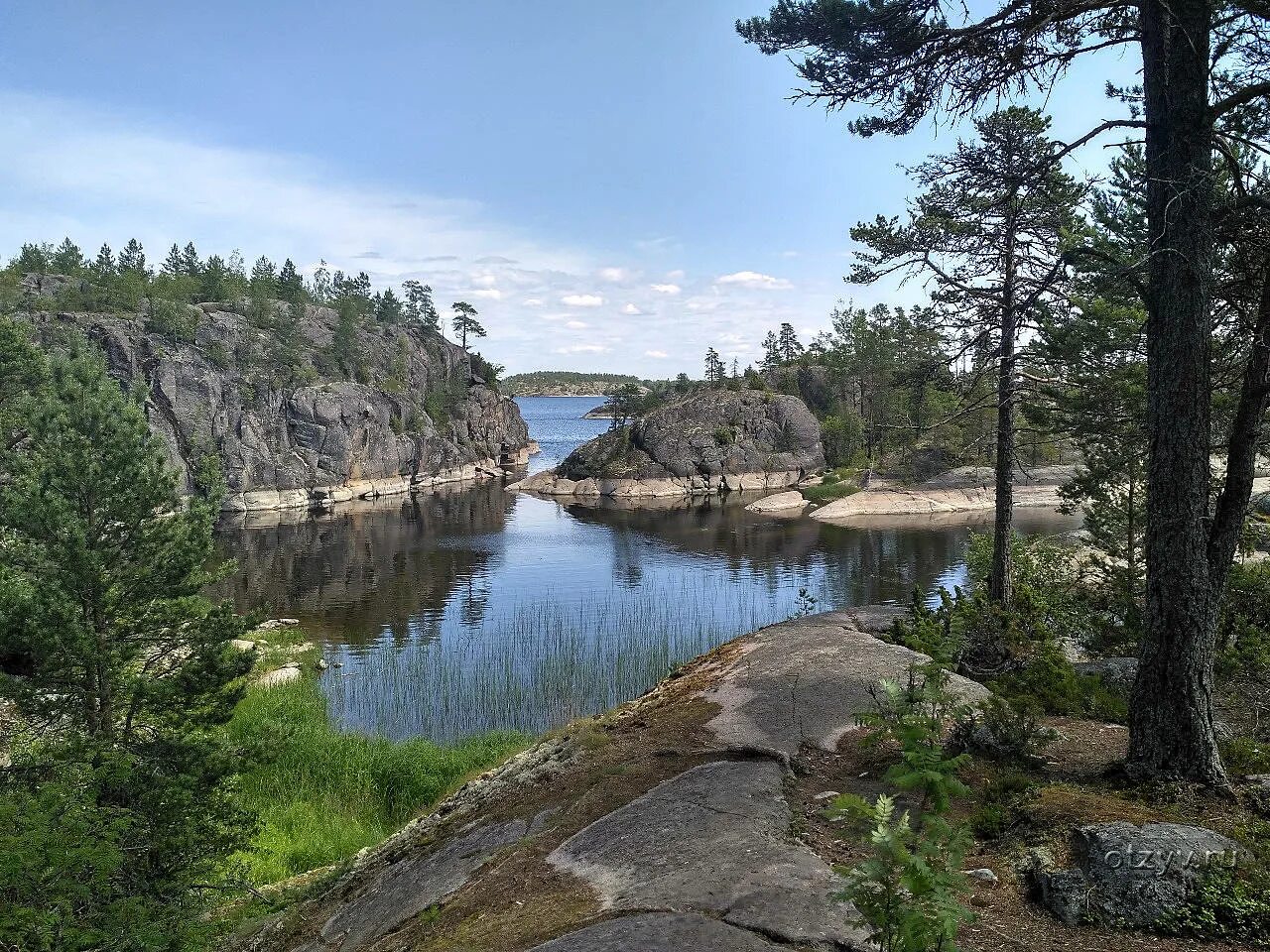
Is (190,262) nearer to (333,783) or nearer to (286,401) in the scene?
(286,401)

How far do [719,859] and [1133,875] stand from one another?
279cm

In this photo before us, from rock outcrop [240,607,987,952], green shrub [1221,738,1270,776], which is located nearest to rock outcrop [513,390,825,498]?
rock outcrop [240,607,987,952]

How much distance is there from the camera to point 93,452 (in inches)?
460

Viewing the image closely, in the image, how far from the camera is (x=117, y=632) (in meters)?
11.9

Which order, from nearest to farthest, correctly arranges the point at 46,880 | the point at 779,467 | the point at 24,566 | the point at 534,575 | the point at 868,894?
the point at 868,894
the point at 46,880
the point at 24,566
the point at 534,575
the point at 779,467

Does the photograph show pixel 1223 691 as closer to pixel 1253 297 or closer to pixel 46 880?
pixel 1253 297

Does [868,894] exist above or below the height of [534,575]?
above

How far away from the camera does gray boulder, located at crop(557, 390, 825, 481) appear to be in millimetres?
76812

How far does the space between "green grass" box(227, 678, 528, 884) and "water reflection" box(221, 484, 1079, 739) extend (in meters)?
1.95

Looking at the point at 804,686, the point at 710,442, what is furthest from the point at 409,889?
the point at 710,442

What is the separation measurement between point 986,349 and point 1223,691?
606 cm

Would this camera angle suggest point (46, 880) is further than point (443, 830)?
No

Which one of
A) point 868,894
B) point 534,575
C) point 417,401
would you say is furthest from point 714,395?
point 868,894

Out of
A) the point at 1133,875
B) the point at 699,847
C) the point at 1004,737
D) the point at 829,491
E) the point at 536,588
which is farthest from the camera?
the point at 829,491
